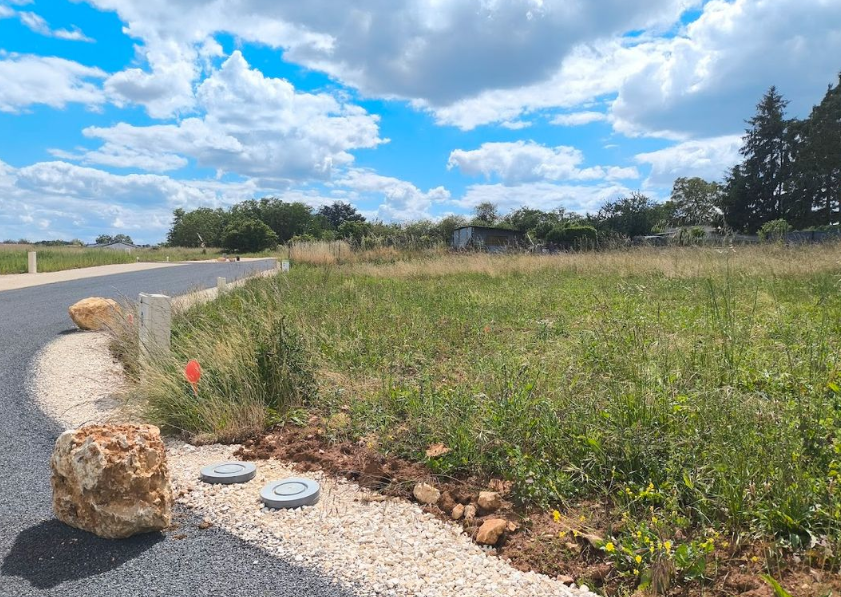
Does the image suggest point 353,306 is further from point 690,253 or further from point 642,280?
point 690,253

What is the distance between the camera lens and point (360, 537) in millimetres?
2605

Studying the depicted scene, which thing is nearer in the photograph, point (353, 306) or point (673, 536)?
point (673, 536)

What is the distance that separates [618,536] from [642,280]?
8.00 m

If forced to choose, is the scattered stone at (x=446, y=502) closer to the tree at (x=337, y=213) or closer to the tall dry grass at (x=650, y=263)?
the tall dry grass at (x=650, y=263)

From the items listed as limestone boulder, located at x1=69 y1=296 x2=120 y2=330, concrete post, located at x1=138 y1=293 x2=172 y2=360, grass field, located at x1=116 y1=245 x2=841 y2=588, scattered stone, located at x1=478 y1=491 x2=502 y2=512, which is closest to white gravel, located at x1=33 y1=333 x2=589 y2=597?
scattered stone, located at x1=478 y1=491 x2=502 y2=512

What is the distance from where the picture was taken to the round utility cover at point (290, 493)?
2881 millimetres

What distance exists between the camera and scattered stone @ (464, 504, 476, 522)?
2719 millimetres

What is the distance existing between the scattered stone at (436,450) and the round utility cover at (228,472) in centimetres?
108

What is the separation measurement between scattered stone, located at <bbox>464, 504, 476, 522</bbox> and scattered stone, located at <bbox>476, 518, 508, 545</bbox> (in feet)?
0.42

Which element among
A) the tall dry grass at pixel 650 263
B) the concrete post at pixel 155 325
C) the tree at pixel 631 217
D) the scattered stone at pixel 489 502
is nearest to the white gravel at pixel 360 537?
the scattered stone at pixel 489 502

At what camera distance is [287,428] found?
4062 millimetres

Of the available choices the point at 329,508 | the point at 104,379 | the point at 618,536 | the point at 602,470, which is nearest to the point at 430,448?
the point at 329,508

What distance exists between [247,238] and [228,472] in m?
49.5

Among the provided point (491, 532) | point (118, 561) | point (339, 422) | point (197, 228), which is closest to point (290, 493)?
point (118, 561)
